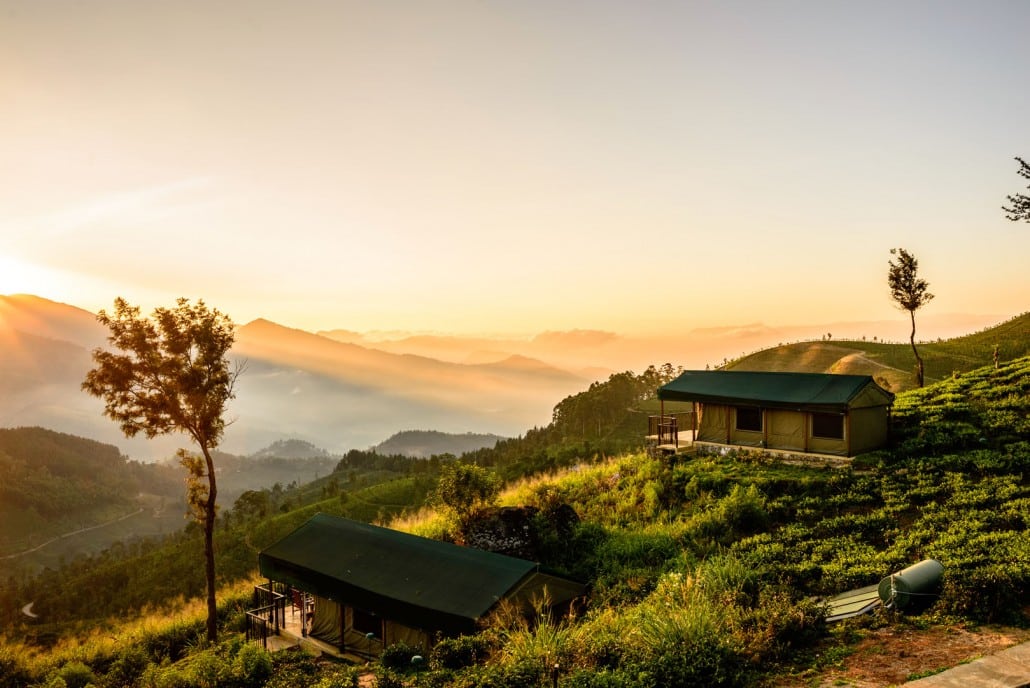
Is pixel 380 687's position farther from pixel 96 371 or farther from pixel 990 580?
pixel 96 371

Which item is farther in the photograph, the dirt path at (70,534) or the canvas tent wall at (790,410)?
the dirt path at (70,534)

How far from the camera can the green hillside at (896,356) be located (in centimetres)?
4606

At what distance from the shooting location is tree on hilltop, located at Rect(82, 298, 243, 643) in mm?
21125

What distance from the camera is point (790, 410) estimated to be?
28078 mm

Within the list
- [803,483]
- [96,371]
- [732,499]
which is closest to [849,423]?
[803,483]

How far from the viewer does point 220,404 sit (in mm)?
22188

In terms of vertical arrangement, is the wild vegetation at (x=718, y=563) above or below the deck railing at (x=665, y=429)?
below

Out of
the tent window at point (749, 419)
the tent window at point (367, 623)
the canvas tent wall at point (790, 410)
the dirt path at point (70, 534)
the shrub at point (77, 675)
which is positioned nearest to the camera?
the tent window at point (367, 623)

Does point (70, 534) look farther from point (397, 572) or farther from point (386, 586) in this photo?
point (386, 586)

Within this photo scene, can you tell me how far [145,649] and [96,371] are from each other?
9.27m

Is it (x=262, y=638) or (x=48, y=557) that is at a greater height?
(x=262, y=638)

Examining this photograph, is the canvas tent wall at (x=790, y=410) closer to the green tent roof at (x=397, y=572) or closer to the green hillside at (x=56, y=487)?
the green tent roof at (x=397, y=572)

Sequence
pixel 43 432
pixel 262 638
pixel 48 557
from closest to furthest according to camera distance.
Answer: pixel 262 638
pixel 48 557
pixel 43 432

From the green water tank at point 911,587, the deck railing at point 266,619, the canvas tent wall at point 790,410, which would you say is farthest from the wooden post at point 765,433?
the deck railing at point 266,619
